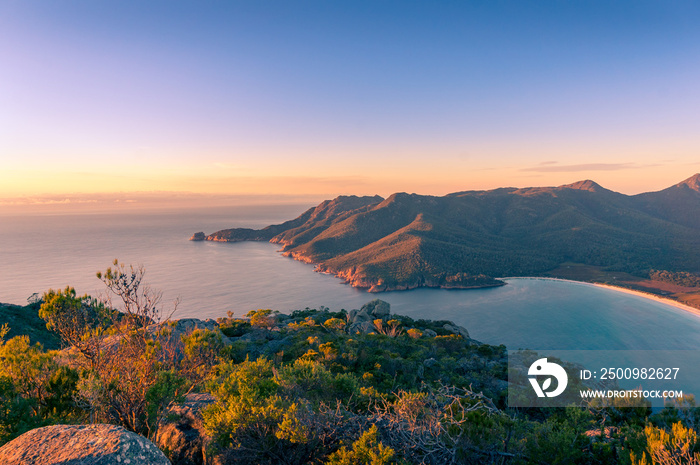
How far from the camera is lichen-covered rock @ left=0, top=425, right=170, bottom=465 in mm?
4851

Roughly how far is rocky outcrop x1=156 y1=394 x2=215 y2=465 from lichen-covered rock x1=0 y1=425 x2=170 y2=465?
325cm

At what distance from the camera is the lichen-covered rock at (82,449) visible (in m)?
4.85

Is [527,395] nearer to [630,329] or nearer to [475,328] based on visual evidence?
[475,328]

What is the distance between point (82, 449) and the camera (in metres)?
5.00

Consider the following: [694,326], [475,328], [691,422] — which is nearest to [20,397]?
[691,422]

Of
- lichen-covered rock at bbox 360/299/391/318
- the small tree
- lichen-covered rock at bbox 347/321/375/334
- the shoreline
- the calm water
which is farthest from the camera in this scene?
the shoreline

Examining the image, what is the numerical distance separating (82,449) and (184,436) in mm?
4241

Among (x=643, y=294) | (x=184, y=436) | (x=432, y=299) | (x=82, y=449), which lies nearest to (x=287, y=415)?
(x=184, y=436)

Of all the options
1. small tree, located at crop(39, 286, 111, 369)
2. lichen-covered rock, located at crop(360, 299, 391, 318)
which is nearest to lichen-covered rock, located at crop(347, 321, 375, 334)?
lichen-covered rock, located at crop(360, 299, 391, 318)

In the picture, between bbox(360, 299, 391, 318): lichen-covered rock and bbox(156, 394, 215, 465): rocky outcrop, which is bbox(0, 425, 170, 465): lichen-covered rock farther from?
bbox(360, 299, 391, 318): lichen-covered rock

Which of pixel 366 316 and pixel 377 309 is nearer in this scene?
pixel 366 316

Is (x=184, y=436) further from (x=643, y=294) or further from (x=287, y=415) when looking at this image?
(x=643, y=294)

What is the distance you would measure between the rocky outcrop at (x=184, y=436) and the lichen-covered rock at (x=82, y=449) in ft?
10.7

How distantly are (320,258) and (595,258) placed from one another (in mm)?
152526
